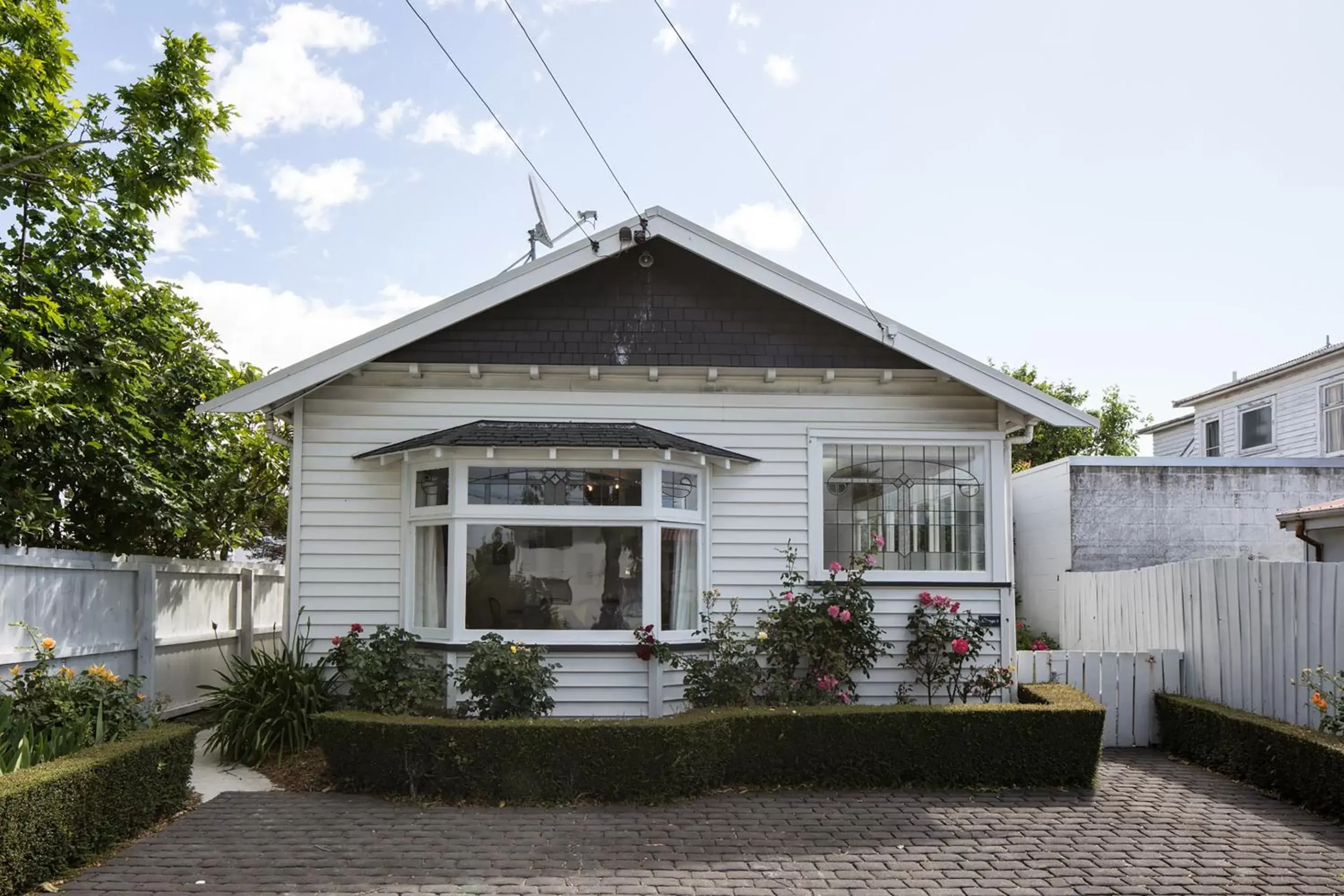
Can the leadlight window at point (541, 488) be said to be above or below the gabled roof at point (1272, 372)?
below

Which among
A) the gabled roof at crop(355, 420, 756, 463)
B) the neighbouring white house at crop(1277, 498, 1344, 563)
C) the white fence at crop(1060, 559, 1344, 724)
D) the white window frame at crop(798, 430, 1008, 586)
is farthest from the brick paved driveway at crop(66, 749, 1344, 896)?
the neighbouring white house at crop(1277, 498, 1344, 563)

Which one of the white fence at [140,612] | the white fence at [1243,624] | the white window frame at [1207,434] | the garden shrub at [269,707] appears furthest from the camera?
the white window frame at [1207,434]

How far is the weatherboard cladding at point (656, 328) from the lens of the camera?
8.81m

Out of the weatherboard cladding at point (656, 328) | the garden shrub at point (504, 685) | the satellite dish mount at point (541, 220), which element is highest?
the satellite dish mount at point (541, 220)

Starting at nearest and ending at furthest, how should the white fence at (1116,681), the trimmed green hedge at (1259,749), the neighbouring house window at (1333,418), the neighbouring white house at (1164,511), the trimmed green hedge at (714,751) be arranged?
the trimmed green hedge at (1259,749)
the trimmed green hedge at (714,751)
the white fence at (1116,681)
the neighbouring white house at (1164,511)
the neighbouring house window at (1333,418)

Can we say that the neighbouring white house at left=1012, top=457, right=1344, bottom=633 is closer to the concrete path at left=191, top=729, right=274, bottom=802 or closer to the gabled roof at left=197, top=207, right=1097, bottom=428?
the gabled roof at left=197, top=207, right=1097, bottom=428

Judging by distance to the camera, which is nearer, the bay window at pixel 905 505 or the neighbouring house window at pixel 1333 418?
the bay window at pixel 905 505

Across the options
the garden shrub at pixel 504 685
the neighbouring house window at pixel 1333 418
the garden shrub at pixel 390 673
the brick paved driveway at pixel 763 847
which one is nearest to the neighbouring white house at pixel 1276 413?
the neighbouring house window at pixel 1333 418

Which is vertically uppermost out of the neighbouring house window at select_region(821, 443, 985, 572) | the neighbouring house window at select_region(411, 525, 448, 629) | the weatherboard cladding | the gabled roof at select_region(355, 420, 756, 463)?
the weatherboard cladding

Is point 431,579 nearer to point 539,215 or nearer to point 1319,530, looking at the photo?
point 539,215

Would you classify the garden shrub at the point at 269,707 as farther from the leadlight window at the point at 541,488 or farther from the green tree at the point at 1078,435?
the green tree at the point at 1078,435

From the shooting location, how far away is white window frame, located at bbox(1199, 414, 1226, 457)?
2150 cm

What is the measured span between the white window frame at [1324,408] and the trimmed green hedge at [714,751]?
45.6ft

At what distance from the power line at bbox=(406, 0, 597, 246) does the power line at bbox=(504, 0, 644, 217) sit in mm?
514
